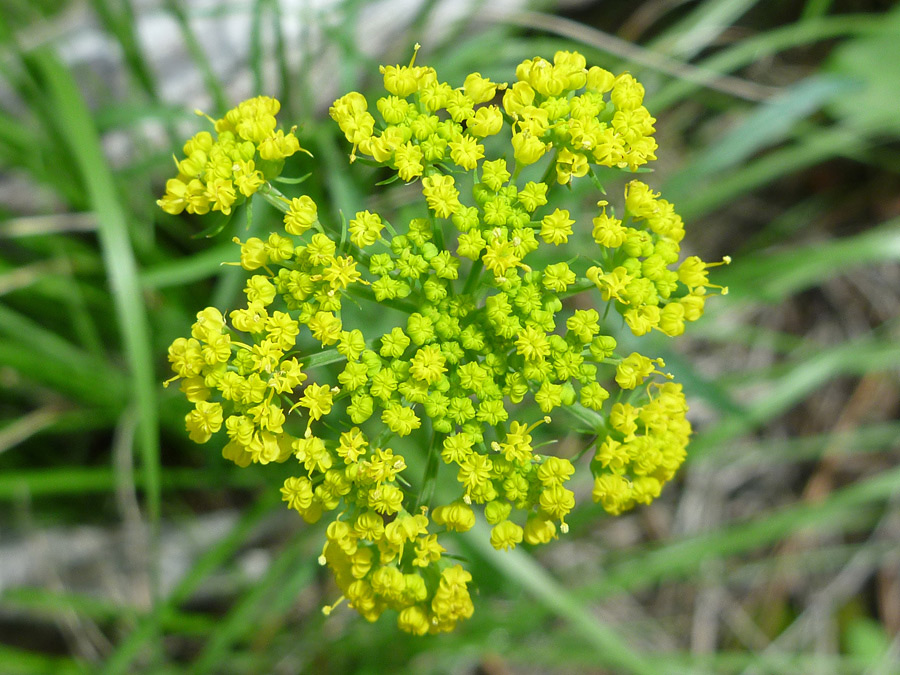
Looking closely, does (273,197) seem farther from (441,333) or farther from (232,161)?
(441,333)

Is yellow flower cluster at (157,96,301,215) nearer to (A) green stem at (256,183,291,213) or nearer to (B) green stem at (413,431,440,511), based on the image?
(A) green stem at (256,183,291,213)

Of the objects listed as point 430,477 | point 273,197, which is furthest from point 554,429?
point 273,197

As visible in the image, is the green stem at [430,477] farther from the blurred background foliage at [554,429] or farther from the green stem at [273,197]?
the blurred background foliage at [554,429]

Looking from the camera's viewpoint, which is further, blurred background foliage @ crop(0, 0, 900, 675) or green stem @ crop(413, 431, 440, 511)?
blurred background foliage @ crop(0, 0, 900, 675)

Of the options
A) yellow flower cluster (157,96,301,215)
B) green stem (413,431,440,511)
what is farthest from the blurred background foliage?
green stem (413,431,440,511)

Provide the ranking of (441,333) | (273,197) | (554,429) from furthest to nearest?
(554,429)
(273,197)
(441,333)

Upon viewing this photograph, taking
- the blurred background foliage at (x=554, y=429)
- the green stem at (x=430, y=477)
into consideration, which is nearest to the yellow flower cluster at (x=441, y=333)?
the green stem at (x=430, y=477)
